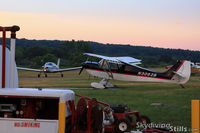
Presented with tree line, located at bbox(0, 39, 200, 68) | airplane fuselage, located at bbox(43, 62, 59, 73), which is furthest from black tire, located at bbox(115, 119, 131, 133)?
tree line, located at bbox(0, 39, 200, 68)

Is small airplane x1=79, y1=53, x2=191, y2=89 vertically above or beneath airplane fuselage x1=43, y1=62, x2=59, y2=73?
above

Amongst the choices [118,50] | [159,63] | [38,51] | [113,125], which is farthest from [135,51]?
[113,125]

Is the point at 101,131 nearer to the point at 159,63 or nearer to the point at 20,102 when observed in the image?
the point at 20,102

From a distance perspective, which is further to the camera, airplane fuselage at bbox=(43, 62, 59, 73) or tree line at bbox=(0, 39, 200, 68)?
tree line at bbox=(0, 39, 200, 68)

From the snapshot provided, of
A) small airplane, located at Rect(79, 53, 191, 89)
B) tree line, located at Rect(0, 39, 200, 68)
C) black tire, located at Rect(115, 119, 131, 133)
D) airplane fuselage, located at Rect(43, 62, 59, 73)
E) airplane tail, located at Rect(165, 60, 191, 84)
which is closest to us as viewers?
black tire, located at Rect(115, 119, 131, 133)

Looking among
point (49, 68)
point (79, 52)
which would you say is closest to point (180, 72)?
point (49, 68)

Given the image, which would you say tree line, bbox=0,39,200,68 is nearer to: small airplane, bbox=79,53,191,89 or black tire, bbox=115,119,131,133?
small airplane, bbox=79,53,191,89

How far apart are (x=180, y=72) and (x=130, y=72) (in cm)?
379

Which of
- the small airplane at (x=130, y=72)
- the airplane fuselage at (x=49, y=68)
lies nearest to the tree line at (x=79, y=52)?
the airplane fuselage at (x=49, y=68)

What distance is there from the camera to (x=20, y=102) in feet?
22.9

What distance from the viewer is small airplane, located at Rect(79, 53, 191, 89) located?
A: 26828mm

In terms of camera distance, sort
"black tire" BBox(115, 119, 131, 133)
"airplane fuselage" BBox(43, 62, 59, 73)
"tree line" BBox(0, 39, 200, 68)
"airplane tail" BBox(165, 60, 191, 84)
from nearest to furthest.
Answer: "black tire" BBox(115, 119, 131, 133), "airplane tail" BBox(165, 60, 191, 84), "airplane fuselage" BBox(43, 62, 59, 73), "tree line" BBox(0, 39, 200, 68)

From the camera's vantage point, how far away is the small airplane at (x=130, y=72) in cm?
2683

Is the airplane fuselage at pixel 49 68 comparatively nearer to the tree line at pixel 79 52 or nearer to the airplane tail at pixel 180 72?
the airplane tail at pixel 180 72
